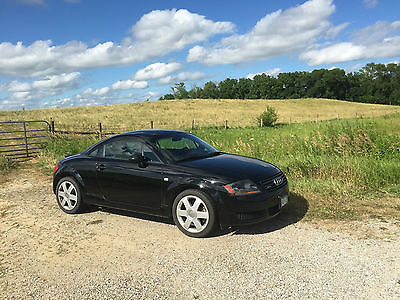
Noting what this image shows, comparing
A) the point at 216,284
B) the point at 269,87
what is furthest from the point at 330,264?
the point at 269,87

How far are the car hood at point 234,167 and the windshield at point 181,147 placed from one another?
215mm

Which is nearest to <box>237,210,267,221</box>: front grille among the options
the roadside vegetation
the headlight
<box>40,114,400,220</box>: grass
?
the headlight

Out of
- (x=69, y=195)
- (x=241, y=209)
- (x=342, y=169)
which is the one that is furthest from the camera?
(x=342, y=169)

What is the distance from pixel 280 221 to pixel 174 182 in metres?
1.88

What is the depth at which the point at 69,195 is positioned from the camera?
21.3 feet

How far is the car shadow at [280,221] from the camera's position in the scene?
5254 mm

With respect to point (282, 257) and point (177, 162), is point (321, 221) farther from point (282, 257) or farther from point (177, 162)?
point (177, 162)

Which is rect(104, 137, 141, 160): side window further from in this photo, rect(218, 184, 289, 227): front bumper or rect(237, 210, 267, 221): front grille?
rect(237, 210, 267, 221): front grille

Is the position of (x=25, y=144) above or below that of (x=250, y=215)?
above

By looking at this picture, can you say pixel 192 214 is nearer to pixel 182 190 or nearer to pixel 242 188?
pixel 182 190

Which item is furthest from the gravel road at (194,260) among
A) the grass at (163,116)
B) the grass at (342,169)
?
the grass at (163,116)

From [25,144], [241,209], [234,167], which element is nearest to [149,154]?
[234,167]

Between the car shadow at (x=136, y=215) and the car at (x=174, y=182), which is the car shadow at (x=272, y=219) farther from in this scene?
the car at (x=174, y=182)

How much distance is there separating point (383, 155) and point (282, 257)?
22.4 ft
